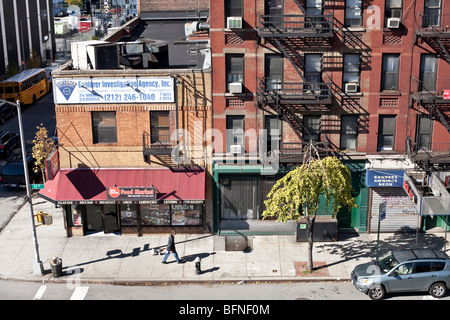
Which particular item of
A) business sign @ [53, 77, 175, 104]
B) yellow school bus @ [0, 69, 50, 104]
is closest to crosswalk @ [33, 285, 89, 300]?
business sign @ [53, 77, 175, 104]

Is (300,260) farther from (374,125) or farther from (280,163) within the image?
(374,125)

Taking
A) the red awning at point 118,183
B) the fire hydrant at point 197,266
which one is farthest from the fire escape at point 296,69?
the fire hydrant at point 197,266

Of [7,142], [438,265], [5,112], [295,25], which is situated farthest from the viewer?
[5,112]

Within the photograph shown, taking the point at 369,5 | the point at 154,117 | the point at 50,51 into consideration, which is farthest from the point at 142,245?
the point at 50,51

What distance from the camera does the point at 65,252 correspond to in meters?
28.4

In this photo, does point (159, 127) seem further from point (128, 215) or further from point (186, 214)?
point (128, 215)

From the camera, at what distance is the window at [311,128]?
94.5 feet

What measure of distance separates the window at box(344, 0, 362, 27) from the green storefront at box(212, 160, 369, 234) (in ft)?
22.5

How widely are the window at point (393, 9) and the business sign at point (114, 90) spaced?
426 inches

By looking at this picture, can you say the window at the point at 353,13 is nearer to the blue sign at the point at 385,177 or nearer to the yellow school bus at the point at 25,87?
the blue sign at the point at 385,177

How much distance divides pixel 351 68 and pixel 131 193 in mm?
12474

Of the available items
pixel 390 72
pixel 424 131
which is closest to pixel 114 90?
pixel 390 72

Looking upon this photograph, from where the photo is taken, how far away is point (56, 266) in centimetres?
2573
